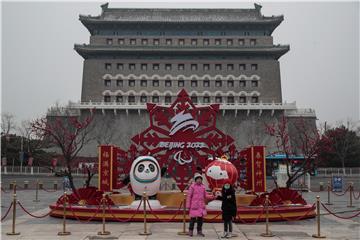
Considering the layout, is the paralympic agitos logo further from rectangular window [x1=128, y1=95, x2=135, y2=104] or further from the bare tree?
rectangular window [x1=128, y1=95, x2=135, y2=104]

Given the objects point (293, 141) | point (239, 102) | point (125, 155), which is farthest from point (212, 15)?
Result: point (125, 155)

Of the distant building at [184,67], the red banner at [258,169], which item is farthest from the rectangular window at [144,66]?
the red banner at [258,169]

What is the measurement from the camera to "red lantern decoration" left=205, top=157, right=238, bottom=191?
13.2 metres

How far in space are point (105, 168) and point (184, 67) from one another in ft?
A: 146

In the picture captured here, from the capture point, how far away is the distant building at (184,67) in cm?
5284

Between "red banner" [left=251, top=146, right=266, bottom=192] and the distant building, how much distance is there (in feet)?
125

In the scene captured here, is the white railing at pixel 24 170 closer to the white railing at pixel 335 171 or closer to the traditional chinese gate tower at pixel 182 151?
the white railing at pixel 335 171

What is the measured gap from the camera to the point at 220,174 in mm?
13203

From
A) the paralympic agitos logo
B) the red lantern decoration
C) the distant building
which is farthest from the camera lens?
the distant building

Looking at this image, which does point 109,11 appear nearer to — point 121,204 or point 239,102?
point 239,102

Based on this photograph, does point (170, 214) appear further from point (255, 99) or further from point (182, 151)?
point (255, 99)

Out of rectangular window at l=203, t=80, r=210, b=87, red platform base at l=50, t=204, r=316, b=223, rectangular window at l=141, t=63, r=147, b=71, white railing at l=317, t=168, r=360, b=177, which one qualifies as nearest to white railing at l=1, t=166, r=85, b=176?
rectangular window at l=141, t=63, r=147, b=71

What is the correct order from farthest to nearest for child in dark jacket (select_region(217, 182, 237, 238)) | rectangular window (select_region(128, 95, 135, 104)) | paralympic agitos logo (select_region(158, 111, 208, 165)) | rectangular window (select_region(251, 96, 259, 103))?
rectangular window (select_region(251, 96, 259, 103)) < rectangular window (select_region(128, 95, 135, 104)) < paralympic agitos logo (select_region(158, 111, 208, 165)) < child in dark jacket (select_region(217, 182, 237, 238))

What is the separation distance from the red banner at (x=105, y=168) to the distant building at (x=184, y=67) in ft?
126
